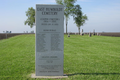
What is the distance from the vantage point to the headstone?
5848 millimetres

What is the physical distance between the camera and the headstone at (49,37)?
5848 mm

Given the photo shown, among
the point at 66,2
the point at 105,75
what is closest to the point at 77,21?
the point at 66,2

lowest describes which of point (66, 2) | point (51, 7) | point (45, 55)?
point (45, 55)

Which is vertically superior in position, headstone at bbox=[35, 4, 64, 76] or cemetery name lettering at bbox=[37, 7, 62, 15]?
cemetery name lettering at bbox=[37, 7, 62, 15]

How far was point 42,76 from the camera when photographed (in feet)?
19.7

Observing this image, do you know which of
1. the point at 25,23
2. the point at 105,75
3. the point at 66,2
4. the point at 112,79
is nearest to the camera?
the point at 112,79

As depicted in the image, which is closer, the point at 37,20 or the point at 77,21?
the point at 37,20

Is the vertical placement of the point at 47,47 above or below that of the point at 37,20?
below

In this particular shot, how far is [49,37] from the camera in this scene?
591cm

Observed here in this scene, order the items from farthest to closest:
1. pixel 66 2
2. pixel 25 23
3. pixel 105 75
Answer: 1. pixel 25 23
2. pixel 66 2
3. pixel 105 75

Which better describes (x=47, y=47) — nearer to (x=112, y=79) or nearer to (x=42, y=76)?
(x=42, y=76)

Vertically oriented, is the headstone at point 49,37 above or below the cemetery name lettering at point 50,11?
below

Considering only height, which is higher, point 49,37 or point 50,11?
point 50,11

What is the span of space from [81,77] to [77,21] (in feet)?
185
